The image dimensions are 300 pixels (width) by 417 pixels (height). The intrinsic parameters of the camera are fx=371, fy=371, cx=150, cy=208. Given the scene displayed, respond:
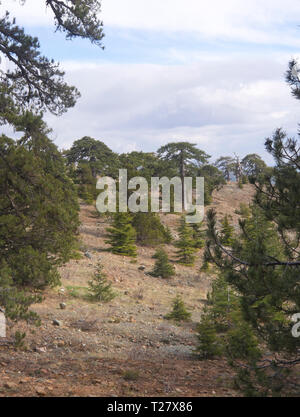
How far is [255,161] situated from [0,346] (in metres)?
49.8

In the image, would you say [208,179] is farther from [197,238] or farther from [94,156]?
[197,238]

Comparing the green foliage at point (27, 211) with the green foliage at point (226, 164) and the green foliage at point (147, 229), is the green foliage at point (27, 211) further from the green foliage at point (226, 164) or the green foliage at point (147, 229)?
the green foliage at point (226, 164)

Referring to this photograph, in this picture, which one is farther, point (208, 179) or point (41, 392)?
point (208, 179)

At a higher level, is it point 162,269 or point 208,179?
point 208,179

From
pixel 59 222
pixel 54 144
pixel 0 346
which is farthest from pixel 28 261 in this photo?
pixel 54 144

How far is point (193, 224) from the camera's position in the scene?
28.3 metres

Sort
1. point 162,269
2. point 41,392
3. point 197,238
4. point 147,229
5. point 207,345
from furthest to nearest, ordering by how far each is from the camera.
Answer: point 197,238, point 147,229, point 162,269, point 207,345, point 41,392

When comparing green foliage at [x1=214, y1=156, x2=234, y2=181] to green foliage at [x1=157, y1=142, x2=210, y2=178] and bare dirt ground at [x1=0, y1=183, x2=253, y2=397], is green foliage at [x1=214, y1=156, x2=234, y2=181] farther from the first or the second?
bare dirt ground at [x1=0, y1=183, x2=253, y2=397]

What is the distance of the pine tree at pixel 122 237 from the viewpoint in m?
22.0

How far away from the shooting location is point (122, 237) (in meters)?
22.3

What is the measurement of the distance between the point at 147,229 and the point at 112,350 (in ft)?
52.7

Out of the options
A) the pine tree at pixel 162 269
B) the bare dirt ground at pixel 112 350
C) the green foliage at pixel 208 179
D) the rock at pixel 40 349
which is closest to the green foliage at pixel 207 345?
the bare dirt ground at pixel 112 350

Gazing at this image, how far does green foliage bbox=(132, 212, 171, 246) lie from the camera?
79.7ft

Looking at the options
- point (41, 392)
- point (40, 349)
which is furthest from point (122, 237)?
point (41, 392)
